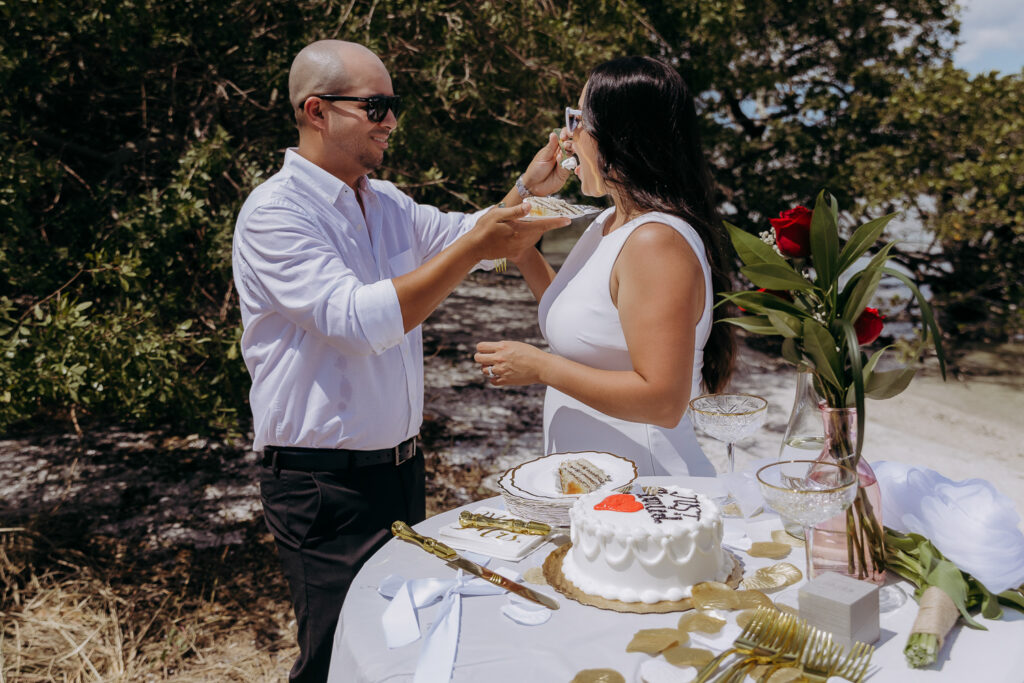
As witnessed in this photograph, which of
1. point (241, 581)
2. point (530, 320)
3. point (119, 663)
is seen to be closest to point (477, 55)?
point (241, 581)

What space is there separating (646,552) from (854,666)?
399mm

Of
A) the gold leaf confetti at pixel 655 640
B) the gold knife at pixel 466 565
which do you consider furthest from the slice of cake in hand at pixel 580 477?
the gold leaf confetti at pixel 655 640

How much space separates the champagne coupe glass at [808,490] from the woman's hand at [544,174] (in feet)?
5.46

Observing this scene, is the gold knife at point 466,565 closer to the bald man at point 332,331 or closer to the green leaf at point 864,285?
the bald man at point 332,331

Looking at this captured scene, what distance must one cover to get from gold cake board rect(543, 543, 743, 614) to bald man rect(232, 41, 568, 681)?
0.88 m

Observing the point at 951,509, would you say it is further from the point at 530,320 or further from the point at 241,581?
the point at 530,320

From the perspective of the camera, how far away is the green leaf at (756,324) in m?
1.52

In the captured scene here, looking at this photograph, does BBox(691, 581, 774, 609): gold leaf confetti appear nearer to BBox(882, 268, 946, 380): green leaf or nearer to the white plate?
the white plate

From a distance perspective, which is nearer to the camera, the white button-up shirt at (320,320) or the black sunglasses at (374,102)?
the white button-up shirt at (320,320)

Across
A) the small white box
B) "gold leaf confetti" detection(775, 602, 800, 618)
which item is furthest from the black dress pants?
the small white box

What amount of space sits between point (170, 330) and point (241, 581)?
1519mm

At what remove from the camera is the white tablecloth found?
1303 mm

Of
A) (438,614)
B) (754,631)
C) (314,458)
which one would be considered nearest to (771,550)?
(754,631)

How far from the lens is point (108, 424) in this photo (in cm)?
592
